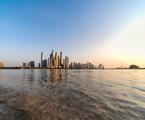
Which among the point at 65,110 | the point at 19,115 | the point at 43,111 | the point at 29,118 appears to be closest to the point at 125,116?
the point at 65,110

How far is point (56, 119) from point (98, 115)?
241cm

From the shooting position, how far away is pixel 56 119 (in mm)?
6953

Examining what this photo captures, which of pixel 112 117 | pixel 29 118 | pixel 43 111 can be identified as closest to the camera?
pixel 29 118

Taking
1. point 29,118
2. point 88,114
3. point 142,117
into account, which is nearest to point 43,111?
point 29,118

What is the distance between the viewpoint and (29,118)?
6.86 metres

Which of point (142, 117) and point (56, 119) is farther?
point (142, 117)

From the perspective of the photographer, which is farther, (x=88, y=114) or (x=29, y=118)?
(x=88, y=114)

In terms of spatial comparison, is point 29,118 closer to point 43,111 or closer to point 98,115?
point 43,111

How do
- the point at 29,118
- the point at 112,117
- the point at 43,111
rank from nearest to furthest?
the point at 29,118 < the point at 112,117 < the point at 43,111

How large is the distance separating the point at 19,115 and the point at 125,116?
19.4 ft

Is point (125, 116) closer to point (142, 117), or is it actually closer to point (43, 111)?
point (142, 117)

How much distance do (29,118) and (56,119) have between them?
1372mm

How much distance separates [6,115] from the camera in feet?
23.5

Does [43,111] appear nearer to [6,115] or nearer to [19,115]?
[19,115]
